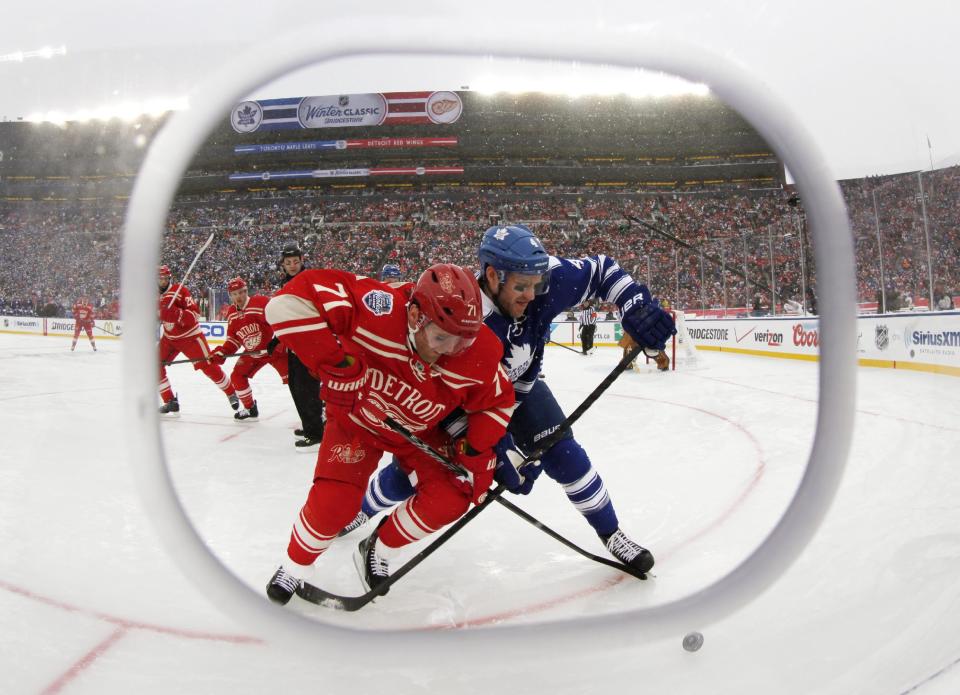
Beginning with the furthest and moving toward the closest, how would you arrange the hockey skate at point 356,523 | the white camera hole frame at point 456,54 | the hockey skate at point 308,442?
1. the hockey skate at point 308,442
2. the hockey skate at point 356,523
3. the white camera hole frame at point 456,54

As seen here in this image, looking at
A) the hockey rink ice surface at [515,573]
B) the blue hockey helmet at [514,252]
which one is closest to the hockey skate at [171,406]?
the hockey rink ice surface at [515,573]

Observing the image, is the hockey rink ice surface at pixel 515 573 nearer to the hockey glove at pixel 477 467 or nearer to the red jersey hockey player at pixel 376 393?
the red jersey hockey player at pixel 376 393

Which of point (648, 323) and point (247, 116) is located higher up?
point (247, 116)

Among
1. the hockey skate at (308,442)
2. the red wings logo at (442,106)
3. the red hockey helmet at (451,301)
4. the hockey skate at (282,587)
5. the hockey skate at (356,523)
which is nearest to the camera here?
the red wings logo at (442,106)

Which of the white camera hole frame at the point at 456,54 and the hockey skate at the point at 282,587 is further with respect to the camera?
the hockey skate at the point at 282,587

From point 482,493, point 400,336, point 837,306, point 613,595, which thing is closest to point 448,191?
point 400,336

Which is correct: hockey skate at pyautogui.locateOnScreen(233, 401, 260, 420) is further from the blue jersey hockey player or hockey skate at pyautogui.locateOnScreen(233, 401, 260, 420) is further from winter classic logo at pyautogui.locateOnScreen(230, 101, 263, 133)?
winter classic logo at pyautogui.locateOnScreen(230, 101, 263, 133)

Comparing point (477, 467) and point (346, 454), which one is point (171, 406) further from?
point (477, 467)

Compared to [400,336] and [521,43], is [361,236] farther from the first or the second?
[521,43]

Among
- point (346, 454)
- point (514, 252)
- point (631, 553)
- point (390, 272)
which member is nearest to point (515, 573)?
point (631, 553)
